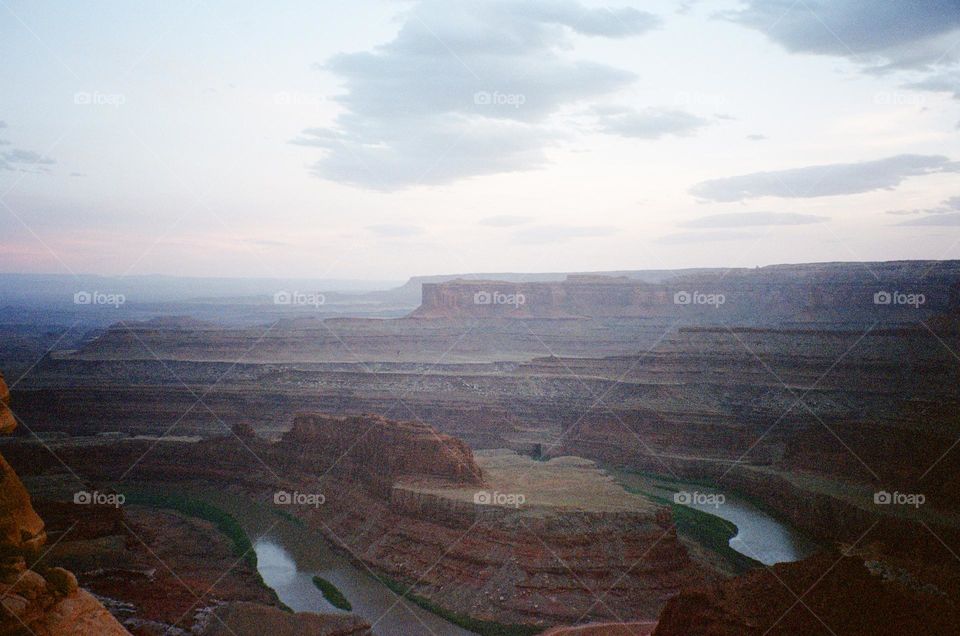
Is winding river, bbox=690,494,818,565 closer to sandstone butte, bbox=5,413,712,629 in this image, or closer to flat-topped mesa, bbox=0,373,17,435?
sandstone butte, bbox=5,413,712,629

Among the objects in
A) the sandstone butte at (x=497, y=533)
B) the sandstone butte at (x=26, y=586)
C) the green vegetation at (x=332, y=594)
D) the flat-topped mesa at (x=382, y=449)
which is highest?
the sandstone butte at (x=26, y=586)

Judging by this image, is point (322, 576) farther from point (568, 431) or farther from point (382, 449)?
point (568, 431)

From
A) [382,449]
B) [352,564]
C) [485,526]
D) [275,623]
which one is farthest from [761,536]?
[275,623]

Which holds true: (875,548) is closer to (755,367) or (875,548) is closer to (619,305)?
(755,367)

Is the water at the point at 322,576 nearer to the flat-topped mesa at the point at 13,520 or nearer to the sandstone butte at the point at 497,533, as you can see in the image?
the sandstone butte at the point at 497,533

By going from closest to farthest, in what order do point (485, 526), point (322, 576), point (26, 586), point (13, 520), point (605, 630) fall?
point (13, 520)
point (26, 586)
point (605, 630)
point (485, 526)
point (322, 576)

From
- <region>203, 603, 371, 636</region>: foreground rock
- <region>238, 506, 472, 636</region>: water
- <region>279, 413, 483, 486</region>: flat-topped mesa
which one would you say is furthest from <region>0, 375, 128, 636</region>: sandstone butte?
<region>279, 413, 483, 486</region>: flat-topped mesa

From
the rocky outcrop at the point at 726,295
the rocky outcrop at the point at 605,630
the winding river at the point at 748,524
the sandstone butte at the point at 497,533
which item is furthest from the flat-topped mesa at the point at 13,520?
the rocky outcrop at the point at 726,295
